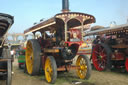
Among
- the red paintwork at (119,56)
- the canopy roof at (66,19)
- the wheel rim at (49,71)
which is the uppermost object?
the canopy roof at (66,19)

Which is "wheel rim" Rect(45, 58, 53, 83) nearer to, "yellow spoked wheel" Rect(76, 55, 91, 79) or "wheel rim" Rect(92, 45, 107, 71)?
"yellow spoked wheel" Rect(76, 55, 91, 79)

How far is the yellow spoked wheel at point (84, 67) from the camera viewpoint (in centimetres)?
470

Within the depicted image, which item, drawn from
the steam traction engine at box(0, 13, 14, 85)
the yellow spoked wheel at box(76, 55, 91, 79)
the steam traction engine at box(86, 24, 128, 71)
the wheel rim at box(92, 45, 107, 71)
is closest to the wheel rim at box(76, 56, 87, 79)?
the yellow spoked wheel at box(76, 55, 91, 79)

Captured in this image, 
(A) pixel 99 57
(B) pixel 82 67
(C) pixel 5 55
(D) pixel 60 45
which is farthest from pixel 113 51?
(C) pixel 5 55

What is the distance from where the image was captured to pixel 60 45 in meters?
5.26

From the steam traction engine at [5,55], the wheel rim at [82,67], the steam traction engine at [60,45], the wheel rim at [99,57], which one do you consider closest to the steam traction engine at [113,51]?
the wheel rim at [99,57]

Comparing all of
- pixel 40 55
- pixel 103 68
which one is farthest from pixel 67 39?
pixel 103 68

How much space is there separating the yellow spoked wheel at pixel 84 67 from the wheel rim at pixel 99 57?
184 cm

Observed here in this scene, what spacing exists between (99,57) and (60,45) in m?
2.57

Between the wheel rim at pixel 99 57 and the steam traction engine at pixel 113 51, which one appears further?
the wheel rim at pixel 99 57

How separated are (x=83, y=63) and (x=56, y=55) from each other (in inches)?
39.6

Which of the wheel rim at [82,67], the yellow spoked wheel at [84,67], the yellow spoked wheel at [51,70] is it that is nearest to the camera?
the yellow spoked wheel at [51,70]

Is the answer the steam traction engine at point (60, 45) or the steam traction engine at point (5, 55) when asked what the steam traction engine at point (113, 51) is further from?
the steam traction engine at point (5, 55)

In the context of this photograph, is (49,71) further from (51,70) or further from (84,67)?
Result: (84,67)
